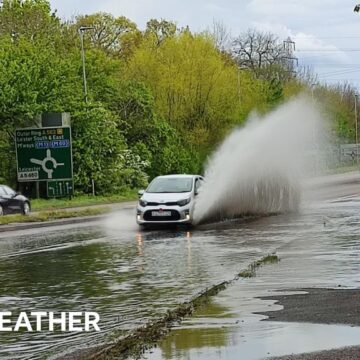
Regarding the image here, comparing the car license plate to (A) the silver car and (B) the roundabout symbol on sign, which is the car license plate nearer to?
(A) the silver car

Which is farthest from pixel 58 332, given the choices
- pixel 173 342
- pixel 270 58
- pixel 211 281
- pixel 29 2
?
pixel 270 58

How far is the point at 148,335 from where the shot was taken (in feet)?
26.3

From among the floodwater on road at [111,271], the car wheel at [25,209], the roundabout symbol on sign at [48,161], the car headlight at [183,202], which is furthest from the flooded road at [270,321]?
the car wheel at [25,209]

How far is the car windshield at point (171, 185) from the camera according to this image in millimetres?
23891

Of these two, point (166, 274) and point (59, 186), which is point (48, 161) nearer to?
point (59, 186)

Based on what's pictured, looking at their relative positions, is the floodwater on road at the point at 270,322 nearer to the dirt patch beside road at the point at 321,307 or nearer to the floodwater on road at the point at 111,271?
the dirt patch beside road at the point at 321,307

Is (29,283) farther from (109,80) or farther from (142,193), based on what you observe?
(109,80)

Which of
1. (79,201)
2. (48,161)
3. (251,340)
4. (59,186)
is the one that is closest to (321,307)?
(251,340)

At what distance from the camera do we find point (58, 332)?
8664 mm

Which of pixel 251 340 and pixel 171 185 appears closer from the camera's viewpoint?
pixel 251 340

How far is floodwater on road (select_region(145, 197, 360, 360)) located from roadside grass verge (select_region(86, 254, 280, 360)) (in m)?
0.12

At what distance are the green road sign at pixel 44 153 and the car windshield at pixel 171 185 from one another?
8272 mm

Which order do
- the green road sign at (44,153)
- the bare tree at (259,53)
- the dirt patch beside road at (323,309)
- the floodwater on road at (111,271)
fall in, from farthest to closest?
the bare tree at (259,53), the green road sign at (44,153), the floodwater on road at (111,271), the dirt patch beside road at (323,309)

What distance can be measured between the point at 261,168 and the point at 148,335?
20443 mm
